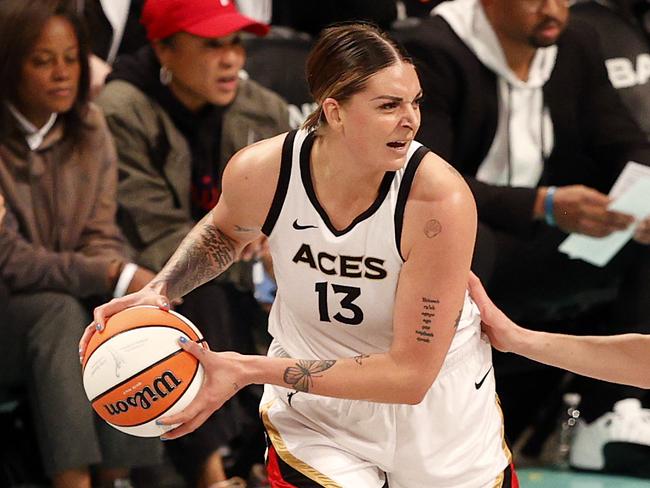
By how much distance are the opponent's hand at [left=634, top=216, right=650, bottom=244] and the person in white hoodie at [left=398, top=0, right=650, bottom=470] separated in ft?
0.04

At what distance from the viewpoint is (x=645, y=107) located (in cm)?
540

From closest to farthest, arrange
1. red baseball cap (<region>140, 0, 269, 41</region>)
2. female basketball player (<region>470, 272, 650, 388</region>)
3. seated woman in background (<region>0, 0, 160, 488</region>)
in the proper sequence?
female basketball player (<region>470, 272, 650, 388</region>) < seated woman in background (<region>0, 0, 160, 488</region>) < red baseball cap (<region>140, 0, 269, 41</region>)

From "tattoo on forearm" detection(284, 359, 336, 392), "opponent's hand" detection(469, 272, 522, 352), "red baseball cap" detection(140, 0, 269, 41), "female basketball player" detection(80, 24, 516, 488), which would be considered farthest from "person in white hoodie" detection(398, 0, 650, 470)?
"tattoo on forearm" detection(284, 359, 336, 392)

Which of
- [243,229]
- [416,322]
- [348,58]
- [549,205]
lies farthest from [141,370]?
[549,205]

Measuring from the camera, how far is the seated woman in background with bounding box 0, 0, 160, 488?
13.6 feet

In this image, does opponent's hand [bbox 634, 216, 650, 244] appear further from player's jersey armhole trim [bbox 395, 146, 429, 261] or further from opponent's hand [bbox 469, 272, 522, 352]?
player's jersey armhole trim [bbox 395, 146, 429, 261]

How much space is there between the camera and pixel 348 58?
2.89 m

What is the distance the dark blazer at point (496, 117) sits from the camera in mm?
4695

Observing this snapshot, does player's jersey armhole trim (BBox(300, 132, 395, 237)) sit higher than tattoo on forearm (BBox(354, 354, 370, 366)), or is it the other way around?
player's jersey armhole trim (BBox(300, 132, 395, 237))

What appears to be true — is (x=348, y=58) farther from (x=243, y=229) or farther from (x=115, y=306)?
(x=115, y=306)

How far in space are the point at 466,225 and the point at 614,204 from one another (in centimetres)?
198

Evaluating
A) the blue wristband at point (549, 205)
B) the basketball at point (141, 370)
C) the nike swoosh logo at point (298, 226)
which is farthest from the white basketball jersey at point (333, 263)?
the blue wristband at point (549, 205)

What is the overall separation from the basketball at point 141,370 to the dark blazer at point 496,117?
72.0 inches

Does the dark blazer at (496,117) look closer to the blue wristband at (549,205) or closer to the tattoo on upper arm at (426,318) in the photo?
the blue wristband at (549,205)
